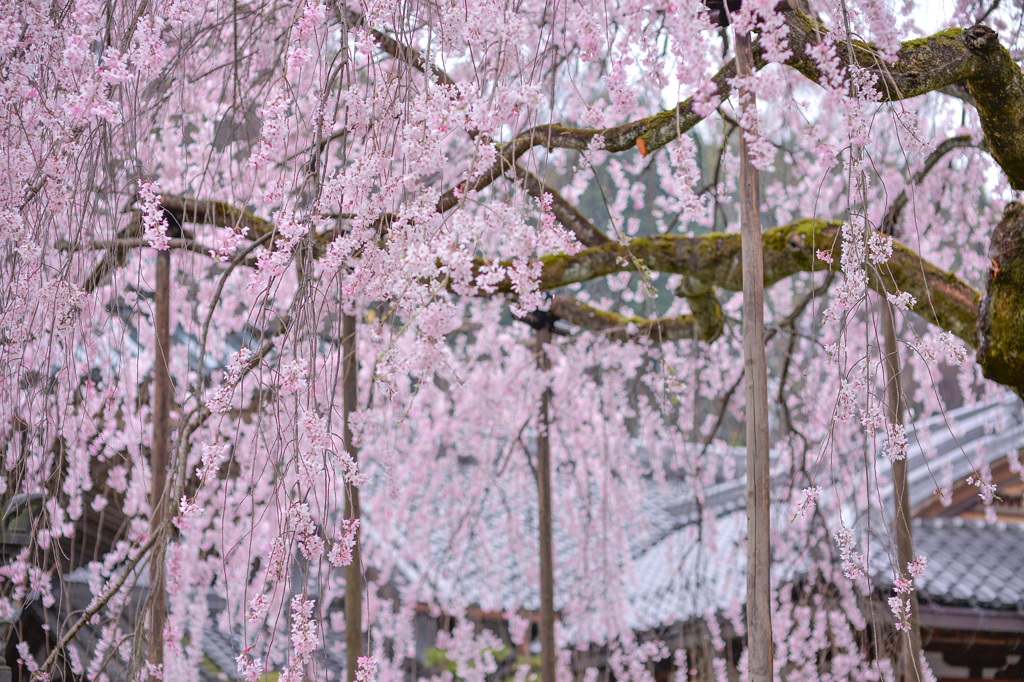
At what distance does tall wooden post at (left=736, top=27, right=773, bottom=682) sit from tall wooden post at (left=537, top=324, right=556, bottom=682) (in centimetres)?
249

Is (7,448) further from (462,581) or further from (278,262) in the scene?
(462,581)

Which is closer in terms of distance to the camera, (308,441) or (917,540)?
(308,441)

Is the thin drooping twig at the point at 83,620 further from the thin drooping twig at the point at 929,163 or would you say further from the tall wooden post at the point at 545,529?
the thin drooping twig at the point at 929,163

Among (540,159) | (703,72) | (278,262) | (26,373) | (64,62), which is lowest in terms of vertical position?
(26,373)

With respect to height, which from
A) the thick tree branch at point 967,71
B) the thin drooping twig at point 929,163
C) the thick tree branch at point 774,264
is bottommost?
the thick tree branch at point 774,264

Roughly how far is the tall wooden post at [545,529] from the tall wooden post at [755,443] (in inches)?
98.1

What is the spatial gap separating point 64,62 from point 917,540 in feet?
17.1

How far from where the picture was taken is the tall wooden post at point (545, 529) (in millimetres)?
4082

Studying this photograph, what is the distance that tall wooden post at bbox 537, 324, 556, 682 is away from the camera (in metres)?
4.08

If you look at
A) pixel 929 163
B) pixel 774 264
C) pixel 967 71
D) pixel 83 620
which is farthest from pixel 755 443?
pixel 929 163

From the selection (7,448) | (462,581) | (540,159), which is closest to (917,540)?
(462,581)

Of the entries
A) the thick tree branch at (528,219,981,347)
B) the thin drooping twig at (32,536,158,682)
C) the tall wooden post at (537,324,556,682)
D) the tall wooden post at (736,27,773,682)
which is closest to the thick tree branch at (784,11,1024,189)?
the tall wooden post at (736,27,773,682)

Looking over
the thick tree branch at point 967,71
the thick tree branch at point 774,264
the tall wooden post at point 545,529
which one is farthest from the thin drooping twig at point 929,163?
the tall wooden post at point 545,529

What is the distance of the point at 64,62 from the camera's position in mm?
1767
